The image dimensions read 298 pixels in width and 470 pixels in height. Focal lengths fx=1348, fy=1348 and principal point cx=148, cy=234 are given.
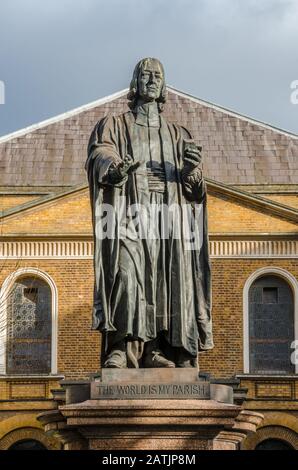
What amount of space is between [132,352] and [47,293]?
78.0ft

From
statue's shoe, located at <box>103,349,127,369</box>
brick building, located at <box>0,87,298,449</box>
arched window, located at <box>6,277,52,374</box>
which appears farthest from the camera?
arched window, located at <box>6,277,52,374</box>

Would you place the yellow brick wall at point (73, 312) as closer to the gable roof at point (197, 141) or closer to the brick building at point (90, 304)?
the brick building at point (90, 304)

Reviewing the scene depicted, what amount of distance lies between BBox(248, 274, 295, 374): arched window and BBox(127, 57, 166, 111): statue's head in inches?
877

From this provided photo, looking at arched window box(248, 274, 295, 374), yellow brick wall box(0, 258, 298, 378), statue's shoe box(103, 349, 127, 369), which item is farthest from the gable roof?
statue's shoe box(103, 349, 127, 369)

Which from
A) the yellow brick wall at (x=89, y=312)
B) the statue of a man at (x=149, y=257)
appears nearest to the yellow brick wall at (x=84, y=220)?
the yellow brick wall at (x=89, y=312)

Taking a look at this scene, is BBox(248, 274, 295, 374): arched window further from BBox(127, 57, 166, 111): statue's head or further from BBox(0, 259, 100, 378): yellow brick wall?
BBox(127, 57, 166, 111): statue's head

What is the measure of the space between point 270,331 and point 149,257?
23.3 meters

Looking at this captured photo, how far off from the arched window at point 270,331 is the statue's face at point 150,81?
73.2 ft

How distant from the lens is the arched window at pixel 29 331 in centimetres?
3266

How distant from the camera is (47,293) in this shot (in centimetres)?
3328

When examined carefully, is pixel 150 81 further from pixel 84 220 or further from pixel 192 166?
pixel 84 220

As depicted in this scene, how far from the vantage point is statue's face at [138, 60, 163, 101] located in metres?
10.4
